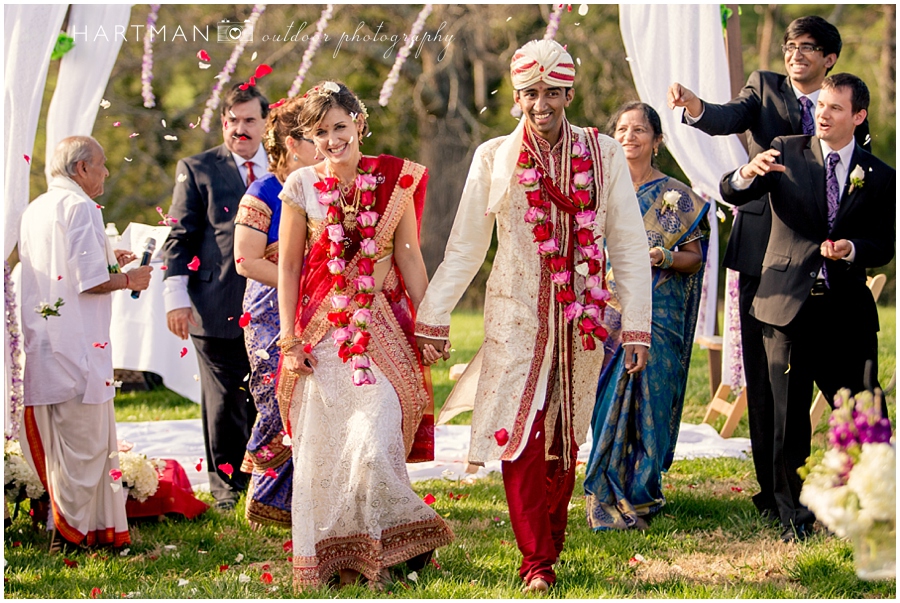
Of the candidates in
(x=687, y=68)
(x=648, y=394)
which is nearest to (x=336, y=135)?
(x=648, y=394)

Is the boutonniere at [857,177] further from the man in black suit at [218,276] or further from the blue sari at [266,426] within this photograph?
the man in black suit at [218,276]

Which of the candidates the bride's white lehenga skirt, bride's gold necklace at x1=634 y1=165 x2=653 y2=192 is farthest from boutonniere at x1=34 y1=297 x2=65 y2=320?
bride's gold necklace at x1=634 y1=165 x2=653 y2=192

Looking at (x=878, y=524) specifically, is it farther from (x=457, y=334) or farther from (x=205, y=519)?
(x=457, y=334)

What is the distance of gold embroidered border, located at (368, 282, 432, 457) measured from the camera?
14.5 ft

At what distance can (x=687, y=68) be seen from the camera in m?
6.89

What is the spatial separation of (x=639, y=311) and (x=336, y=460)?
1.38m

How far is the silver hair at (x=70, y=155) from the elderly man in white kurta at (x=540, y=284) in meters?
1.87

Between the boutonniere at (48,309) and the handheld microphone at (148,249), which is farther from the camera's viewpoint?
the handheld microphone at (148,249)

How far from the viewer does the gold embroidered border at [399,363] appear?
4.41 m

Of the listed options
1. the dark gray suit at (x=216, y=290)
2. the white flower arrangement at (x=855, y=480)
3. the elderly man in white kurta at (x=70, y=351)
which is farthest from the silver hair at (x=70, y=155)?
the white flower arrangement at (x=855, y=480)

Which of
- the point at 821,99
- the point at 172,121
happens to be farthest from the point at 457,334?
the point at 172,121

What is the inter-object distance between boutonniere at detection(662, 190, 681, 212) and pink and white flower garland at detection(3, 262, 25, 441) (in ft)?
10.5

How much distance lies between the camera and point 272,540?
5184 millimetres

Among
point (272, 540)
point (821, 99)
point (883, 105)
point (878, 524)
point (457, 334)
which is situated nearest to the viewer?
point (878, 524)
